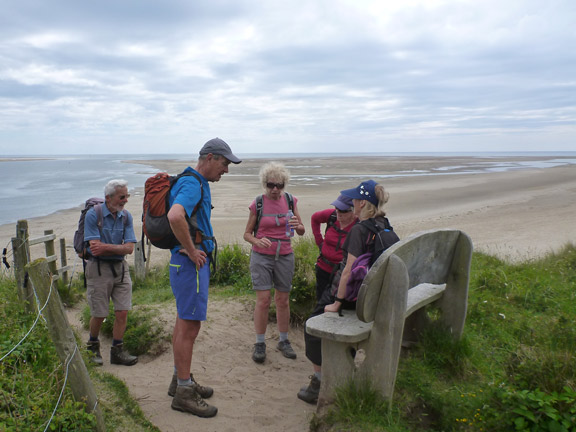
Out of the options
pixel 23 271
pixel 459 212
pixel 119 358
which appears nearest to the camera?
pixel 23 271

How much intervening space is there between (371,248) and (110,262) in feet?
9.20

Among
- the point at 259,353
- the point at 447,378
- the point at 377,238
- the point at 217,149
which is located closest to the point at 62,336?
the point at 217,149

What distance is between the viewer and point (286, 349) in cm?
482

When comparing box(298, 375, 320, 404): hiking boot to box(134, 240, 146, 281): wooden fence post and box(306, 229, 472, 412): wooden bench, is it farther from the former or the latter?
box(134, 240, 146, 281): wooden fence post

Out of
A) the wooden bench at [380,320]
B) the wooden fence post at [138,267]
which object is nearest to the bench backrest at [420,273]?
the wooden bench at [380,320]

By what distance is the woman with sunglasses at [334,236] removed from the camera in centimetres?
396

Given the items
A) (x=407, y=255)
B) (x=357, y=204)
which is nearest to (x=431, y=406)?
(x=407, y=255)

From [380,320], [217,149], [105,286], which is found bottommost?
[105,286]

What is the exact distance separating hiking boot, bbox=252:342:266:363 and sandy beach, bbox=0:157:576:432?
0.08 metres

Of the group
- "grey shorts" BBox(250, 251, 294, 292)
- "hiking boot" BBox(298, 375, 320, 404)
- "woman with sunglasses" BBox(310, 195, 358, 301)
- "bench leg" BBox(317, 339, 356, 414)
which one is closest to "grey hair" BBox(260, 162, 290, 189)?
"woman with sunglasses" BBox(310, 195, 358, 301)

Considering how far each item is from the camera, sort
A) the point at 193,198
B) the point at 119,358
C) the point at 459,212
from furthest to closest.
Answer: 1. the point at 459,212
2. the point at 119,358
3. the point at 193,198

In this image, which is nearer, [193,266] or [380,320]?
[380,320]

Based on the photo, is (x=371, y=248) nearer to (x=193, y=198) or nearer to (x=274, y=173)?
(x=193, y=198)

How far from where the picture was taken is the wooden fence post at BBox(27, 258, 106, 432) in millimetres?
2600
